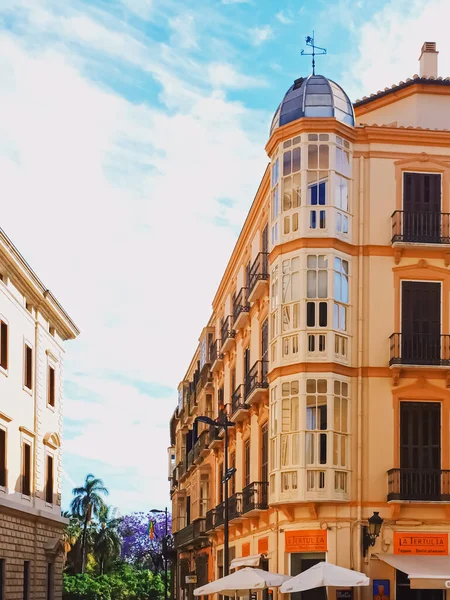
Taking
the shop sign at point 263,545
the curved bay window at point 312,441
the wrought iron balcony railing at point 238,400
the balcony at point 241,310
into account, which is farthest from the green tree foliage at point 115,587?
the curved bay window at point 312,441

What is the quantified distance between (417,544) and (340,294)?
6.57 meters

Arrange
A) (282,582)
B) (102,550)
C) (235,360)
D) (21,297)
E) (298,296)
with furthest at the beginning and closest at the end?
(102,550) < (235,360) < (21,297) < (298,296) < (282,582)

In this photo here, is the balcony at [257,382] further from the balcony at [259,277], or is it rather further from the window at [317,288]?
the window at [317,288]

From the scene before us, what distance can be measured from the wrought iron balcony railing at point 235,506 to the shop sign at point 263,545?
2.01 m

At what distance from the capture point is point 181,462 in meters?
61.2

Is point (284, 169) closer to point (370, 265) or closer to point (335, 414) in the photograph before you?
point (370, 265)

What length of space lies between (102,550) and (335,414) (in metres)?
68.9

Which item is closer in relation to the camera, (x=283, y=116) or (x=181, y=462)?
(x=283, y=116)

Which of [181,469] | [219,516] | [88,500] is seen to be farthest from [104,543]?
[219,516]

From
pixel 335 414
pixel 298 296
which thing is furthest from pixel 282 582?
pixel 298 296

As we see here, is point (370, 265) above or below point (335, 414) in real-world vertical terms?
above

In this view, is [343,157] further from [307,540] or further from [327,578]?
[327,578]

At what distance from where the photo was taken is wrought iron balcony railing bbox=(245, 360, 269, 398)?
30.9m

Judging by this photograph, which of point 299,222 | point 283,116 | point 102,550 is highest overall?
point 283,116
